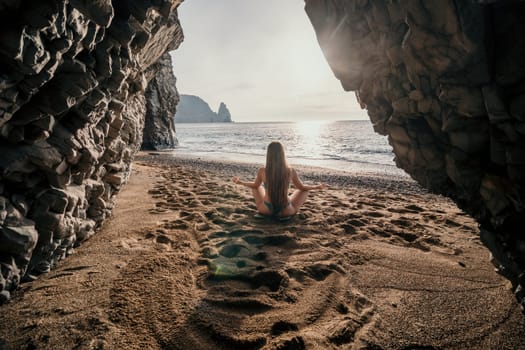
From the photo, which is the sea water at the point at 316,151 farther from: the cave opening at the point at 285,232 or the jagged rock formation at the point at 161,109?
the cave opening at the point at 285,232

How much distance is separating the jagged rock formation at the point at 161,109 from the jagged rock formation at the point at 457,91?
2326 cm

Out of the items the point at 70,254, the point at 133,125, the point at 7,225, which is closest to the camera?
the point at 7,225

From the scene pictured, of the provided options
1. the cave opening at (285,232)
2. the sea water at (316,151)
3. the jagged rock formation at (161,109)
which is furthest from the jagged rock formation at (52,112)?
the jagged rock formation at (161,109)

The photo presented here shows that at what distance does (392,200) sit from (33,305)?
25.1 ft

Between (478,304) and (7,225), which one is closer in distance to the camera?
(7,225)

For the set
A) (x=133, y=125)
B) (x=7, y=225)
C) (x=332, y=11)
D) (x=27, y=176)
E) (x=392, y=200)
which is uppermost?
(x=332, y=11)

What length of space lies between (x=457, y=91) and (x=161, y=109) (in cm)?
2717

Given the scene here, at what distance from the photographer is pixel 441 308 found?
8.02 ft

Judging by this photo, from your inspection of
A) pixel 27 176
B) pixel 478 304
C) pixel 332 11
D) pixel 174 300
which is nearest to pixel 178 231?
pixel 174 300

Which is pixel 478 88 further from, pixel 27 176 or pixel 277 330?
pixel 27 176

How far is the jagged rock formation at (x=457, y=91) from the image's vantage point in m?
1.85

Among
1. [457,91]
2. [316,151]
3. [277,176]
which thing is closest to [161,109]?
[316,151]

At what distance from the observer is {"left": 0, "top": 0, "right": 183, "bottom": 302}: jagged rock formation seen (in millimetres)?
2020

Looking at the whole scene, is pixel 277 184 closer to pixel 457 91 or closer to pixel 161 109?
pixel 457 91
